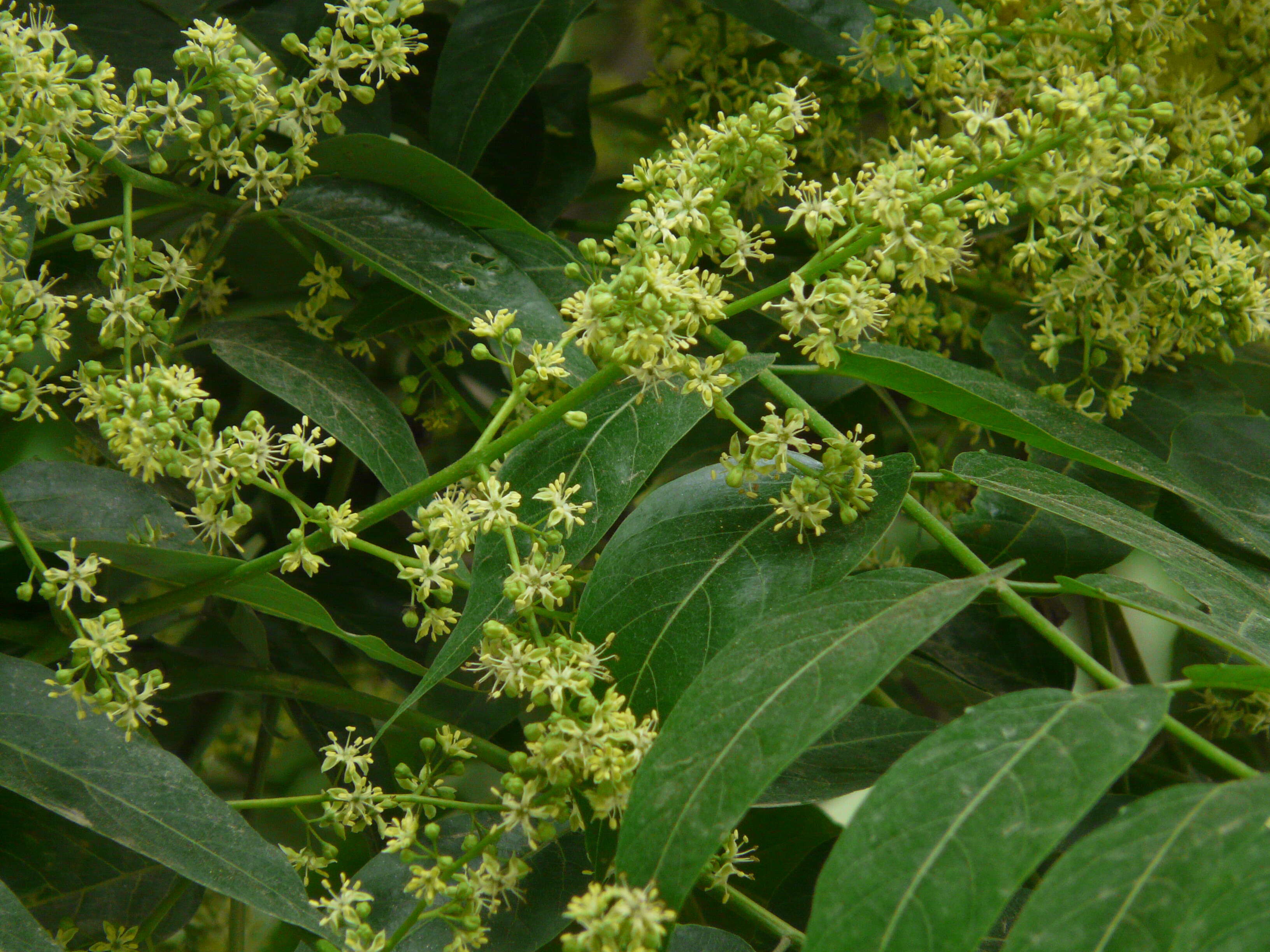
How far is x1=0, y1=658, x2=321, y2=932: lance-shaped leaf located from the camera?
647 millimetres

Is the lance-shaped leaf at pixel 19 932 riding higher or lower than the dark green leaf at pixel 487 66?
lower

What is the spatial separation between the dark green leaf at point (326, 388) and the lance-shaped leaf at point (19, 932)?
356mm

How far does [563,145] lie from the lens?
3.90ft

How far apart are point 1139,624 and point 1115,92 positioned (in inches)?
36.9

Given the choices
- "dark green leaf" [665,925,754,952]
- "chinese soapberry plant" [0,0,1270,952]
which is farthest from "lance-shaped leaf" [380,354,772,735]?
"dark green leaf" [665,925,754,952]

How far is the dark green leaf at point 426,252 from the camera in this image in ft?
2.76

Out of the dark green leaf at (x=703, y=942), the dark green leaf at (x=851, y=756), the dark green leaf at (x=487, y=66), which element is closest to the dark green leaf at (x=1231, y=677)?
the dark green leaf at (x=851, y=756)

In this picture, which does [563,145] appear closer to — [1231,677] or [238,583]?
[238,583]

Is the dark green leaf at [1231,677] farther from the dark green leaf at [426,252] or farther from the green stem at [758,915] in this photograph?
the dark green leaf at [426,252]

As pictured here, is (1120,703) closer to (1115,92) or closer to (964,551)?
(964,551)

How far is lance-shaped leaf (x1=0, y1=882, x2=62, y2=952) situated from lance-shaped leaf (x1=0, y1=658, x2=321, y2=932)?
2.3 inches

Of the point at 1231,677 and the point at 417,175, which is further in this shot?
→ the point at 417,175

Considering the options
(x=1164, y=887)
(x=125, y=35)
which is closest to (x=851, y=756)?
(x=1164, y=887)

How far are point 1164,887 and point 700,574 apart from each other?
318mm
